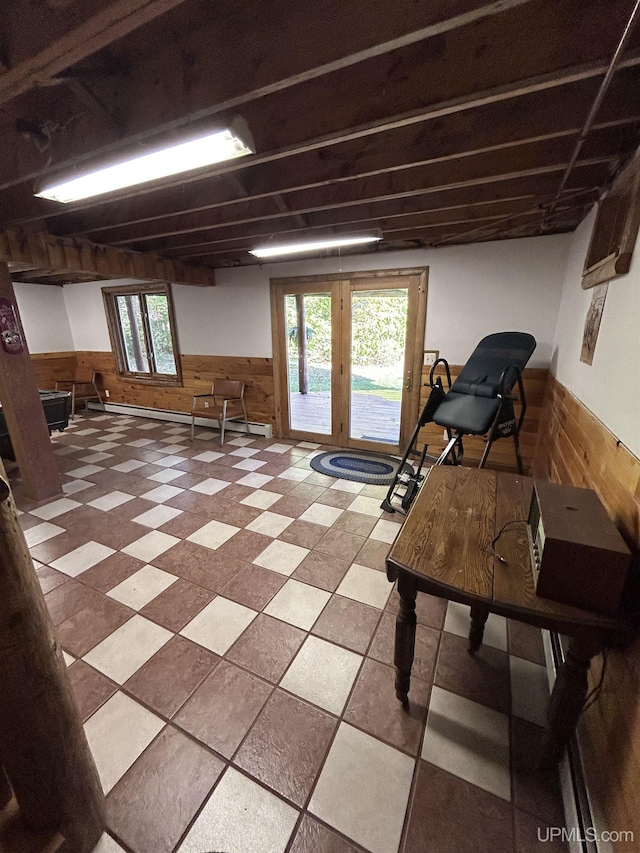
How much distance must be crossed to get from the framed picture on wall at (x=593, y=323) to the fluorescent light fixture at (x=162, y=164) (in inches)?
71.3

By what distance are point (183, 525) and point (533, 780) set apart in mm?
2351

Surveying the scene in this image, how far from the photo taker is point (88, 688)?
142 centimetres

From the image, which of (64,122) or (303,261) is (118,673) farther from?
(303,261)

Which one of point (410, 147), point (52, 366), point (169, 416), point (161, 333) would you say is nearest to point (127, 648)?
point (410, 147)

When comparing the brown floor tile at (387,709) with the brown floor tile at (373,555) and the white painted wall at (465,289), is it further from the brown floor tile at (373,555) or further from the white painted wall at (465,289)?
the white painted wall at (465,289)

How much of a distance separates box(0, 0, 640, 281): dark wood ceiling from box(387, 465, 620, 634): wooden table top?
1.47 metres

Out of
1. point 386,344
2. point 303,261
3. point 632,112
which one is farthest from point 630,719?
point 303,261

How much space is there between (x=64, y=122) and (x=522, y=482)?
2.64m

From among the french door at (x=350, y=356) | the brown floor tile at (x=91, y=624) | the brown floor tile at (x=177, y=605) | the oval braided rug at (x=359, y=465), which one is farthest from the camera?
the french door at (x=350, y=356)

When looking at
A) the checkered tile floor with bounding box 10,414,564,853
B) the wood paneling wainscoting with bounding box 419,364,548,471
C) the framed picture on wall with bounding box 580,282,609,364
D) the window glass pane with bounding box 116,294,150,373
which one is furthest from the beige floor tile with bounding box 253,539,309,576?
the window glass pane with bounding box 116,294,150,373

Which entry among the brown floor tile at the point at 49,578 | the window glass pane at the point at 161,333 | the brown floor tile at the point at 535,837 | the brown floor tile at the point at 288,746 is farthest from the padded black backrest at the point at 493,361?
the window glass pane at the point at 161,333

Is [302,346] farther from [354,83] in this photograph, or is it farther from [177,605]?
[177,605]

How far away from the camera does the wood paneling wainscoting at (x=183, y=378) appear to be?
459 cm

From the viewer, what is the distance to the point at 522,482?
1.64m
